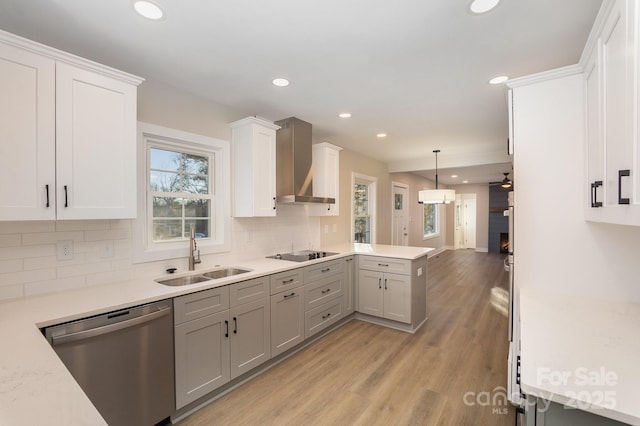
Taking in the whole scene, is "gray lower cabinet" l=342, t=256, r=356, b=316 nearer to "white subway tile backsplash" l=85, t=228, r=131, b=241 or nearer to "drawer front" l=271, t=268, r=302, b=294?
"drawer front" l=271, t=268, r=302, b=294

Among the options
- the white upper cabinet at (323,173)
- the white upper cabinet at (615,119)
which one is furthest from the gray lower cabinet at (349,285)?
the white upper cabinet at (615,119)

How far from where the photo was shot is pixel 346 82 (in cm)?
254

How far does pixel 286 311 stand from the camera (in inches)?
108

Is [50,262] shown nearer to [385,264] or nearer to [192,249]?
[192,249]

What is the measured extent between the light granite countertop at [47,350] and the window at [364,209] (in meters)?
3.21

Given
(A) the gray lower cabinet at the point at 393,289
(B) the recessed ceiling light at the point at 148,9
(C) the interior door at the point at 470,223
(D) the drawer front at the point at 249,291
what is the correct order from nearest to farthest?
(B) the recessed ceiling light at the point at 148,9
(D) the drawer front at the point at 249,291
(A) the gray lower cabinet at the point at 393,289
(C) the interior door at the point at 470,223

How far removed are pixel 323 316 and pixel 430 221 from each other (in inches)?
285

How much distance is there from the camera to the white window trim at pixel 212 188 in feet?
7.84

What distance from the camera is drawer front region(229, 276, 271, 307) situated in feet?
7.48

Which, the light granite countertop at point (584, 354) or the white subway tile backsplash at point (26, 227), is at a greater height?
the white subway tile backsplash at point (26, 227)

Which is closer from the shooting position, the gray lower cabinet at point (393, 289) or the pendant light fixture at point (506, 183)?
the gray lower cabinet at point (393, 289)

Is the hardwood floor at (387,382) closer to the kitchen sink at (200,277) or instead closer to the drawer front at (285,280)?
the drawer front at (285,280)

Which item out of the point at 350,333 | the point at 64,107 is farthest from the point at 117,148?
the point at 350,333

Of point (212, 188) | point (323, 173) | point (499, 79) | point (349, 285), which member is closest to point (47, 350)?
point (212, 188)
